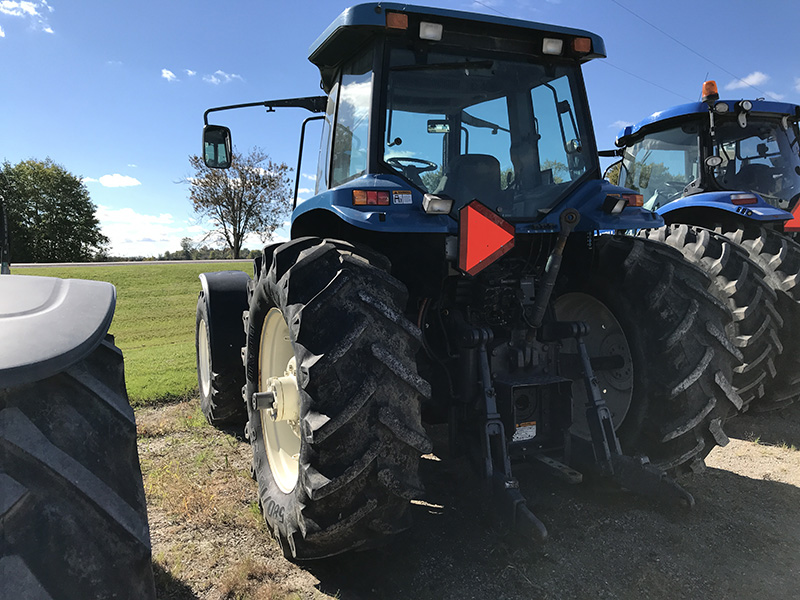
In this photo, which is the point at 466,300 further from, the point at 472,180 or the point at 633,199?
the point at 633,199

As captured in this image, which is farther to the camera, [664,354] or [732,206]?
[732,206]

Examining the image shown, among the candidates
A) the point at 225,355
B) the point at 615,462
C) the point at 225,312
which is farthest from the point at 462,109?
the point at 225,355

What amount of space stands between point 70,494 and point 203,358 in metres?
3.77

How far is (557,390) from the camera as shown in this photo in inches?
111

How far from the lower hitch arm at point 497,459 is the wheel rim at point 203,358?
2506mm

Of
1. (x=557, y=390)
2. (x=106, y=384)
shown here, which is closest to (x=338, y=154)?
(x=557, y=390)

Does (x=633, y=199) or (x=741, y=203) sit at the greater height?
(x=741, y=203)

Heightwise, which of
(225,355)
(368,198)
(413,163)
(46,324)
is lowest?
(225,355)

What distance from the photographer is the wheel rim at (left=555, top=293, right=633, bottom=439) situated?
3020 millimetres

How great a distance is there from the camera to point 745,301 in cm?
422

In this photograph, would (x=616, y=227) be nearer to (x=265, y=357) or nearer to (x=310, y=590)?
(x=265, y=357)

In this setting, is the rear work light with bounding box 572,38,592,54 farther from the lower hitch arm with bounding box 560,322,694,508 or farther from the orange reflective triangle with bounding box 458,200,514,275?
the lower hitch arm with bounding box 560,322,694,508

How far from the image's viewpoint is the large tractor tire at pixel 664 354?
2.74 m

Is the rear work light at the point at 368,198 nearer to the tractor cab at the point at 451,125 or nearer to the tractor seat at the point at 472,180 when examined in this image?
the tractor cab at the point at 451,125
